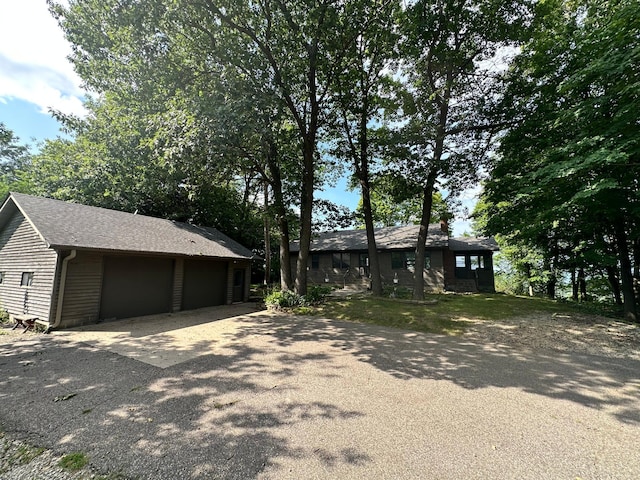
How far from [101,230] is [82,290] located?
7.40ft

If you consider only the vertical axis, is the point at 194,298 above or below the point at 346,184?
below

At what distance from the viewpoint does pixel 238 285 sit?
14.4 m

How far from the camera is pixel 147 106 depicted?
10.4 m

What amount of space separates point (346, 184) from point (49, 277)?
48.2 feet

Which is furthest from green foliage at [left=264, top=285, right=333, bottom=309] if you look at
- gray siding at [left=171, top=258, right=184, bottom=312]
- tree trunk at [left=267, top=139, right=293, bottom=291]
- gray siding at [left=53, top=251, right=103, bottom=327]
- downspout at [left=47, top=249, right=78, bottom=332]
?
downspout at [left=47, top=249, right=78, bottom=332]

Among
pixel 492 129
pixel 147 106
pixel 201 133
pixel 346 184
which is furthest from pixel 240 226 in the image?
pixel 492 129

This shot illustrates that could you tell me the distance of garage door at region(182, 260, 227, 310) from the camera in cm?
1177

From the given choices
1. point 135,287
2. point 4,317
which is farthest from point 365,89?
point 4,317

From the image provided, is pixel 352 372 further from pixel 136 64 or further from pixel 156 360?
pixel 136 64

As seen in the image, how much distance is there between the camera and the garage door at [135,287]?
917 centimetres

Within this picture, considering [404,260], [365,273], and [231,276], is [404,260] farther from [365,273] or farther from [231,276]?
[231,276]

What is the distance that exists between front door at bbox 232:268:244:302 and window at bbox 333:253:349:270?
8.91m

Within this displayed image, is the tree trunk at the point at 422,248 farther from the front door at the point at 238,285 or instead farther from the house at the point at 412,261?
the front door at the point at 238,285

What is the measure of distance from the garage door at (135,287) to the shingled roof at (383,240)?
893 cm
